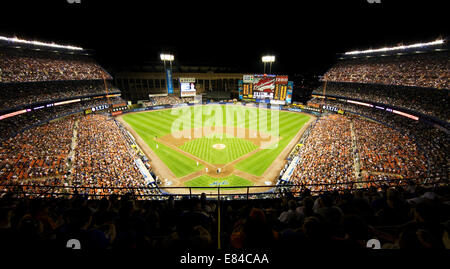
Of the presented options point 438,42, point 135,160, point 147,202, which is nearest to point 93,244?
point 147,202

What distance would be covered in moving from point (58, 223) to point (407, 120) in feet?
154

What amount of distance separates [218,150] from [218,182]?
354 inches

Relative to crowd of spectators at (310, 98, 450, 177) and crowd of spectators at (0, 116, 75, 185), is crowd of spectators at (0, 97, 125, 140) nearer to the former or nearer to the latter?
crowd of spectators at (0, 116, 75, 185)

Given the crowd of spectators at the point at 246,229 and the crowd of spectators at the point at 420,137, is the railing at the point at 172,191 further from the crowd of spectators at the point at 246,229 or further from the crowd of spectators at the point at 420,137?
the crowd of spectators at the point at 420,137

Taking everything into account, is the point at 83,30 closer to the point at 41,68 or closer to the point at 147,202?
the point at 41,68

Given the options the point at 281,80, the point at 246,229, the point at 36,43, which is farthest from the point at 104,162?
the point at 281,80

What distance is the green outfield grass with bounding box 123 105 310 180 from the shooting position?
25.0 metres

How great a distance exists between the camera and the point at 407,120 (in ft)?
109

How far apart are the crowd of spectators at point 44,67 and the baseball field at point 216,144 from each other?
15.5 m

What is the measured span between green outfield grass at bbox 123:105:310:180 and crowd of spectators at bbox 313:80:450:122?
1313 cm

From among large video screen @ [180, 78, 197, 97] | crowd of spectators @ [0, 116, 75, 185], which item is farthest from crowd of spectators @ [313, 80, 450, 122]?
crowd of spectators @ [0, 116, 75, 185]

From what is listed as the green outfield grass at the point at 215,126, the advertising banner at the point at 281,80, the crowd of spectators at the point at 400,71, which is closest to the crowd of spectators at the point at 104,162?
the green outfield grass at the point at 215,126

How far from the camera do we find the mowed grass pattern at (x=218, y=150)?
2620 cm

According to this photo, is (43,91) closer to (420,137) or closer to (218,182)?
(218,182)
